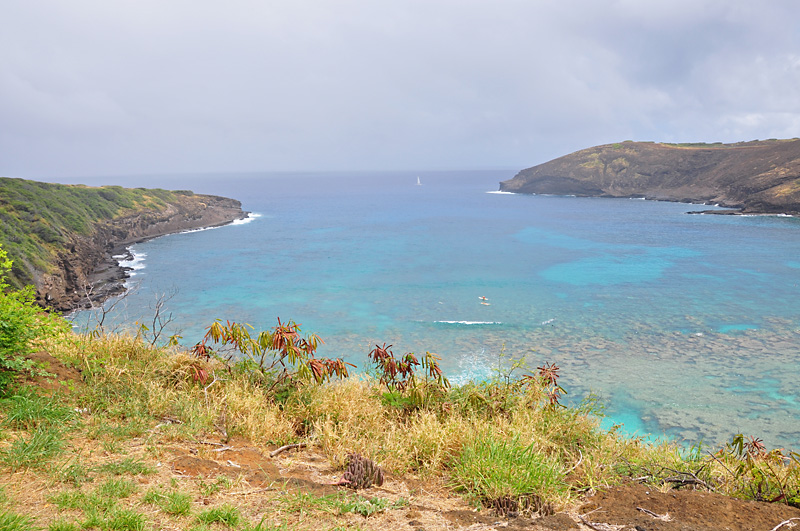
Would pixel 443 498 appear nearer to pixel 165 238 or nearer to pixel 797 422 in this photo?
pixel 797 422

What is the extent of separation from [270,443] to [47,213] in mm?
41867

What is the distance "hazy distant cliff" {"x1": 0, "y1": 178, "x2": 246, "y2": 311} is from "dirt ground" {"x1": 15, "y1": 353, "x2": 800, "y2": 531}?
24.5 ft

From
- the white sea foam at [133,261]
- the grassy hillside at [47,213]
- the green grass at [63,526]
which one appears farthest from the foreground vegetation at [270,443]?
the white sea foam at [133,261]

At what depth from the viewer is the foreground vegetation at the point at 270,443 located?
157 inches

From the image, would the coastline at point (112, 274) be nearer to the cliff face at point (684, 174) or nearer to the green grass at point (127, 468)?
the green grass at point (127, 468)

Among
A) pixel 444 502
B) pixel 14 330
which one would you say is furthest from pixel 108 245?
pixel 444 502

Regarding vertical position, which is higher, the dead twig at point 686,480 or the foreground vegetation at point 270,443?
the foreground vegetation at point 270,443

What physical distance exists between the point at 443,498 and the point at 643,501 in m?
1.89

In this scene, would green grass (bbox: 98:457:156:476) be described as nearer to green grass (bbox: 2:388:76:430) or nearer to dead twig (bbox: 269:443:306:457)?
green grass (bbox: 2:388:76:430)

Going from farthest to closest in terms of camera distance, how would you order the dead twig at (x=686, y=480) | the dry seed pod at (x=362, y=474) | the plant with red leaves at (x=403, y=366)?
the plant with red leaves at (x=403, y=366) → the dead twig at (x=686, y=480) → the dry seed pod at (x=362, y=474)

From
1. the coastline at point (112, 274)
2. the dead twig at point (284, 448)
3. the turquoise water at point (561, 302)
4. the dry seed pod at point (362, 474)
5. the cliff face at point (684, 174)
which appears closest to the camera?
the dry seed pod at point (362, 474)

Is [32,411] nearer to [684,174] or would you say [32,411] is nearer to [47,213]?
[47,213]

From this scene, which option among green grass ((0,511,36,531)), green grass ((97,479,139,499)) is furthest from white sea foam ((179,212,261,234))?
green grass ((0,511,36,531))

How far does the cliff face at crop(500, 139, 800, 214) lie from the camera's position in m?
77.1
